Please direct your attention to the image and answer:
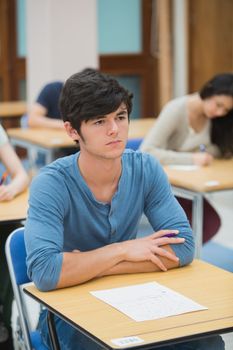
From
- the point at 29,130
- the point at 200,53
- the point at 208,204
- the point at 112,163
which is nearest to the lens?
the point at 112,163

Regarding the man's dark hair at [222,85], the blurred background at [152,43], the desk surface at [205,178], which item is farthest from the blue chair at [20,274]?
the blurred background at [152,43]

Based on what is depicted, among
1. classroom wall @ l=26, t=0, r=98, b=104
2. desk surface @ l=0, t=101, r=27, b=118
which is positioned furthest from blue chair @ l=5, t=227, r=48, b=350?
classroom wall @ l=26, t=0, r=98, b=104

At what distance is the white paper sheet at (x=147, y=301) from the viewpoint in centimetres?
212

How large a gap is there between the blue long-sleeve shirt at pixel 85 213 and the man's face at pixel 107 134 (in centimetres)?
11

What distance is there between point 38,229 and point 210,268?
23.3 inches

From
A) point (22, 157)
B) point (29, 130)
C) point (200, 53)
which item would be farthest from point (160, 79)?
point (29, 130)

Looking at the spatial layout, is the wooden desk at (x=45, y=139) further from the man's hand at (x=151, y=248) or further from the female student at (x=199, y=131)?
the man's hand at (x=151, y=248)

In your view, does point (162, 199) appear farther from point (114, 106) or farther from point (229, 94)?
point (229, 94)

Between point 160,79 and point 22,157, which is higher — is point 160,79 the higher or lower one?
the higher one

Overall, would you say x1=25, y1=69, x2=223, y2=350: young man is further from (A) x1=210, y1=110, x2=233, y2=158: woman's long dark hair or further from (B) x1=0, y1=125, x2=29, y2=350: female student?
(A) x1=210, y1=110, x2=233, y2=158: woman's long dark hair

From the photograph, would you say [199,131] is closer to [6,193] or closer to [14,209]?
[6,193]

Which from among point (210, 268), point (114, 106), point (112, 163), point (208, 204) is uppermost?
point (114, 106)

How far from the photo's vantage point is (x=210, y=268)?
2559 millimetres

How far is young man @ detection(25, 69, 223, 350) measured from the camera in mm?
2387
